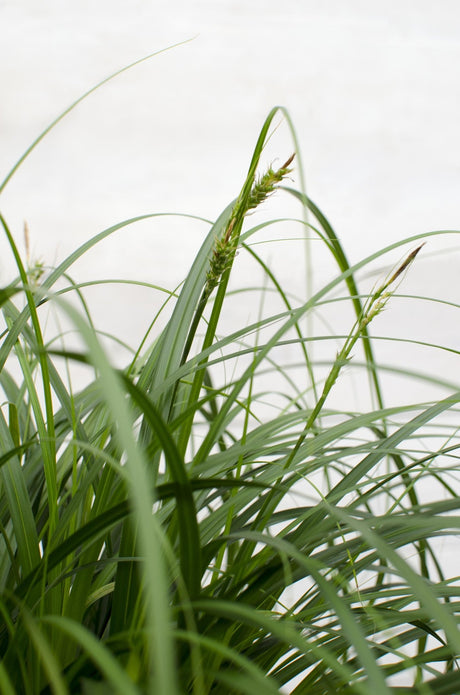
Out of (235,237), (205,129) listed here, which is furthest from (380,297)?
(205,129)

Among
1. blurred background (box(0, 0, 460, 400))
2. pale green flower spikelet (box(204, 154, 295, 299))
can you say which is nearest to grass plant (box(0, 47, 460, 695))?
pale green flower spikelet (box(204, 154, 295, 299))

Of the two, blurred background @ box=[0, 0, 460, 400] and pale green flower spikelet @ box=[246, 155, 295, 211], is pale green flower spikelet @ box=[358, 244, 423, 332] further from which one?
blurred background @ box=[0, 0, 460, 400]

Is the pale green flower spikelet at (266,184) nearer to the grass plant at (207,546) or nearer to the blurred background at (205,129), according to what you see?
the grass plant at (207,546)

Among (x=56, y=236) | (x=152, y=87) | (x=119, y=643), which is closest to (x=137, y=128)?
(x=152, y=87)

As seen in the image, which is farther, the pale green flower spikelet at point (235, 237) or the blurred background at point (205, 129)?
the blurred background at point (205, 129)

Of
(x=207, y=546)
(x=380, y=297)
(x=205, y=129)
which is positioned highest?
(x=205, y=129)

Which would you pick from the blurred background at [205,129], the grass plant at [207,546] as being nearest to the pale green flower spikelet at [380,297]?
the grass plant at [207,546]

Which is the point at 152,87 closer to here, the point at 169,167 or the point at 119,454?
the point at 169,167

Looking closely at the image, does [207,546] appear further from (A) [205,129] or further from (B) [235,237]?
(A) [205,129]

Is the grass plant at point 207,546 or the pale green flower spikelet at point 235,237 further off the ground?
the pale green flower spikelet at point 235,237
